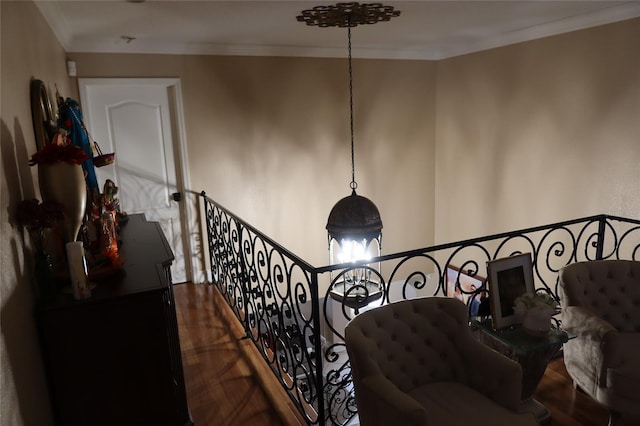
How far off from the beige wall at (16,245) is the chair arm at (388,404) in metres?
1.24

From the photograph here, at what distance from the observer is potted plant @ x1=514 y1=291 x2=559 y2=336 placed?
2389mm

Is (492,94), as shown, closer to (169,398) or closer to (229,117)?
(229,117)

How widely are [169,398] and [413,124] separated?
185 inches

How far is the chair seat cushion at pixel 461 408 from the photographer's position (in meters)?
1.84

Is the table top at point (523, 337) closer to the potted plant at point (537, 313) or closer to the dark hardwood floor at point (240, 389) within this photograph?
the potted plant at point (537, 313)

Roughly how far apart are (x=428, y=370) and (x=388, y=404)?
0.49 m

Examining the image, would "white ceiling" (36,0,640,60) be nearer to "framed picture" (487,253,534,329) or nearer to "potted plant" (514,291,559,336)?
"framed picture" (487,253,534,329)

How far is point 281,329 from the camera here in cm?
283

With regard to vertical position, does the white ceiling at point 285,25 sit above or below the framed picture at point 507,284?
above

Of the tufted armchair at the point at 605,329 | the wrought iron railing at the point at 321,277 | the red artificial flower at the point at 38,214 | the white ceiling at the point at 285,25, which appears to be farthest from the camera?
the white ceiling at the point at 285,25

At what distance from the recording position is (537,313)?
7.84 feet

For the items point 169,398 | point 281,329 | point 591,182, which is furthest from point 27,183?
point 591,182

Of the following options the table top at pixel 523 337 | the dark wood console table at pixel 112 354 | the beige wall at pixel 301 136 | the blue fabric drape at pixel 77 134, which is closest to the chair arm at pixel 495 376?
the table top at pixel 523 337

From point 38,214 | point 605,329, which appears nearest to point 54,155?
point 38,214
